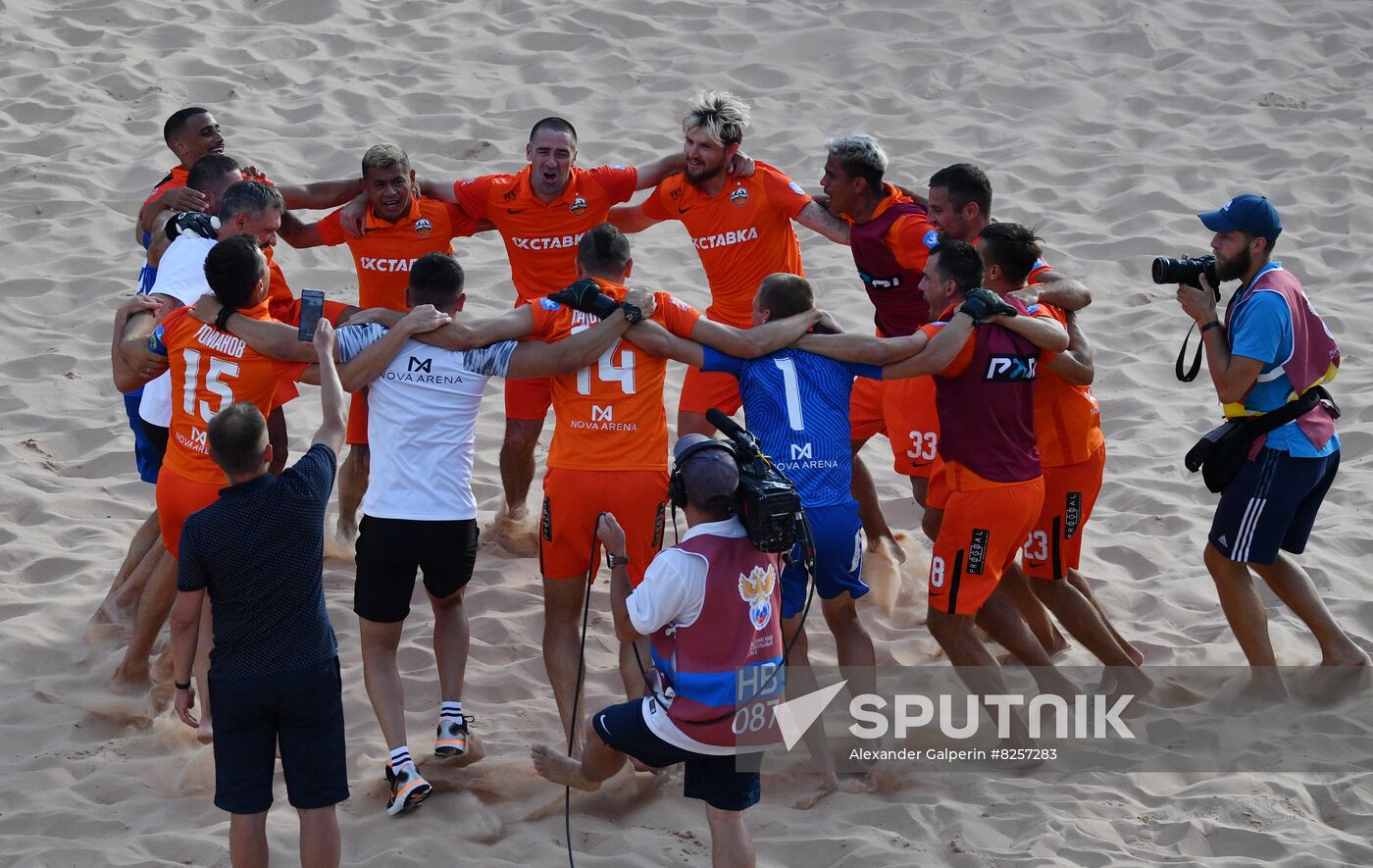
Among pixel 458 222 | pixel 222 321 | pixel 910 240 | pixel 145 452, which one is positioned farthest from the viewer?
pixel 458 222

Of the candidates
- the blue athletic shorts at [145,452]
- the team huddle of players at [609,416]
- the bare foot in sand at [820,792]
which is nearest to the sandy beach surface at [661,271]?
the bare foot in sand at [820,792]

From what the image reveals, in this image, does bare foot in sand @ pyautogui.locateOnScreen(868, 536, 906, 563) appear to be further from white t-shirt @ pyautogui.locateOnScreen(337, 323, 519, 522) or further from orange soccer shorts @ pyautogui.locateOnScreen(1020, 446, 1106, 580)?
white t-shirt @ pyautogui.locateOnScreen(337, 323, 519, 522)

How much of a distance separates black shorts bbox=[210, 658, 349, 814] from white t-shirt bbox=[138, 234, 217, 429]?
6.04 feet

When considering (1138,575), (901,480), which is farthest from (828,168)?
(1138,575)

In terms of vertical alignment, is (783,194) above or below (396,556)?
above

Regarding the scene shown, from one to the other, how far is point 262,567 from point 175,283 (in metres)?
1.92

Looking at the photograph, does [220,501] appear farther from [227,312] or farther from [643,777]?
[643,777]

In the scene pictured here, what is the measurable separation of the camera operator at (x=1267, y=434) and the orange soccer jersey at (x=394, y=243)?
3506 millimetres

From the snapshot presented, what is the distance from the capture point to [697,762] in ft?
14.1

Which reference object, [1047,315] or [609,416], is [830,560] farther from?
[1047,315]

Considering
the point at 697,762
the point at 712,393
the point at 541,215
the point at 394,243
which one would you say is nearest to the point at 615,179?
the point at 541,215

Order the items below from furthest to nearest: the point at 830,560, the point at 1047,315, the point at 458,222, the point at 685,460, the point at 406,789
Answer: the point at 458,222 → the point at 1047,315 → the point at 830,560 → the point at 406,789 → the point at 685,460

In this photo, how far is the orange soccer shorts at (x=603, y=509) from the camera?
5219mm

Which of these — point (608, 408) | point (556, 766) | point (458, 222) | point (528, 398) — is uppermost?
point (458, 222)
